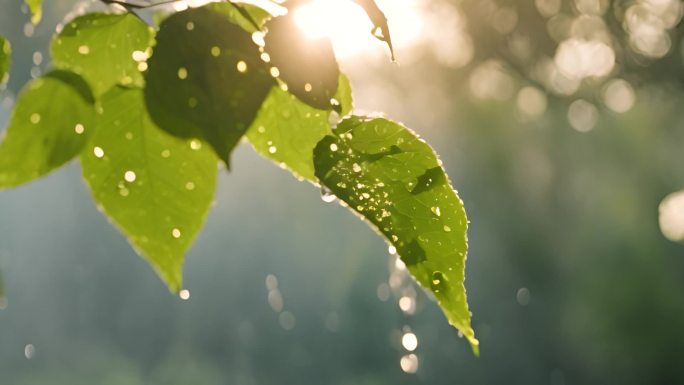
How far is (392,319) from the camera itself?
13086mm

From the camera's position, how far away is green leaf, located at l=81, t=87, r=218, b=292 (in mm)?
292

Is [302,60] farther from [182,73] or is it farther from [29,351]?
[29,351]

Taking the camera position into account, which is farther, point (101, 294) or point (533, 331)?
point (101, 294)

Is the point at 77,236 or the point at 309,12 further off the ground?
the point at 309,12

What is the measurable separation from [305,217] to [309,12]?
13.2 m

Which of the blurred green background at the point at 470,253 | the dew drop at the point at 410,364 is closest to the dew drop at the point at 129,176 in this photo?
the blurred green background at the point at 470,253

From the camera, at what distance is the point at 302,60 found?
0.96ft

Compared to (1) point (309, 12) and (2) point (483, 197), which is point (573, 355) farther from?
(1) point (309, 12)

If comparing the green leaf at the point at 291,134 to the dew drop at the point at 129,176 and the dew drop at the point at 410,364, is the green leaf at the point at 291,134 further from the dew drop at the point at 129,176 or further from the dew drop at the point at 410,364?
the dew drop at the point at 410,364

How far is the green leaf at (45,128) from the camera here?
280 millimetres

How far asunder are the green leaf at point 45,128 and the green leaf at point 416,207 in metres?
0.08

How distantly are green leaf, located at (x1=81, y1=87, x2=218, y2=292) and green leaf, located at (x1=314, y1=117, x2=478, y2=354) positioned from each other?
0.16 ft

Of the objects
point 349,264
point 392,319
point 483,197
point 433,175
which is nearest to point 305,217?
point 349,264

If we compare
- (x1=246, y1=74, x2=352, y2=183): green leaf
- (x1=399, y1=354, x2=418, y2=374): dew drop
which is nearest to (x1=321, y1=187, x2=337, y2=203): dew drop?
(x1=246, y1=74, x2=352, y2=183): green leaf
